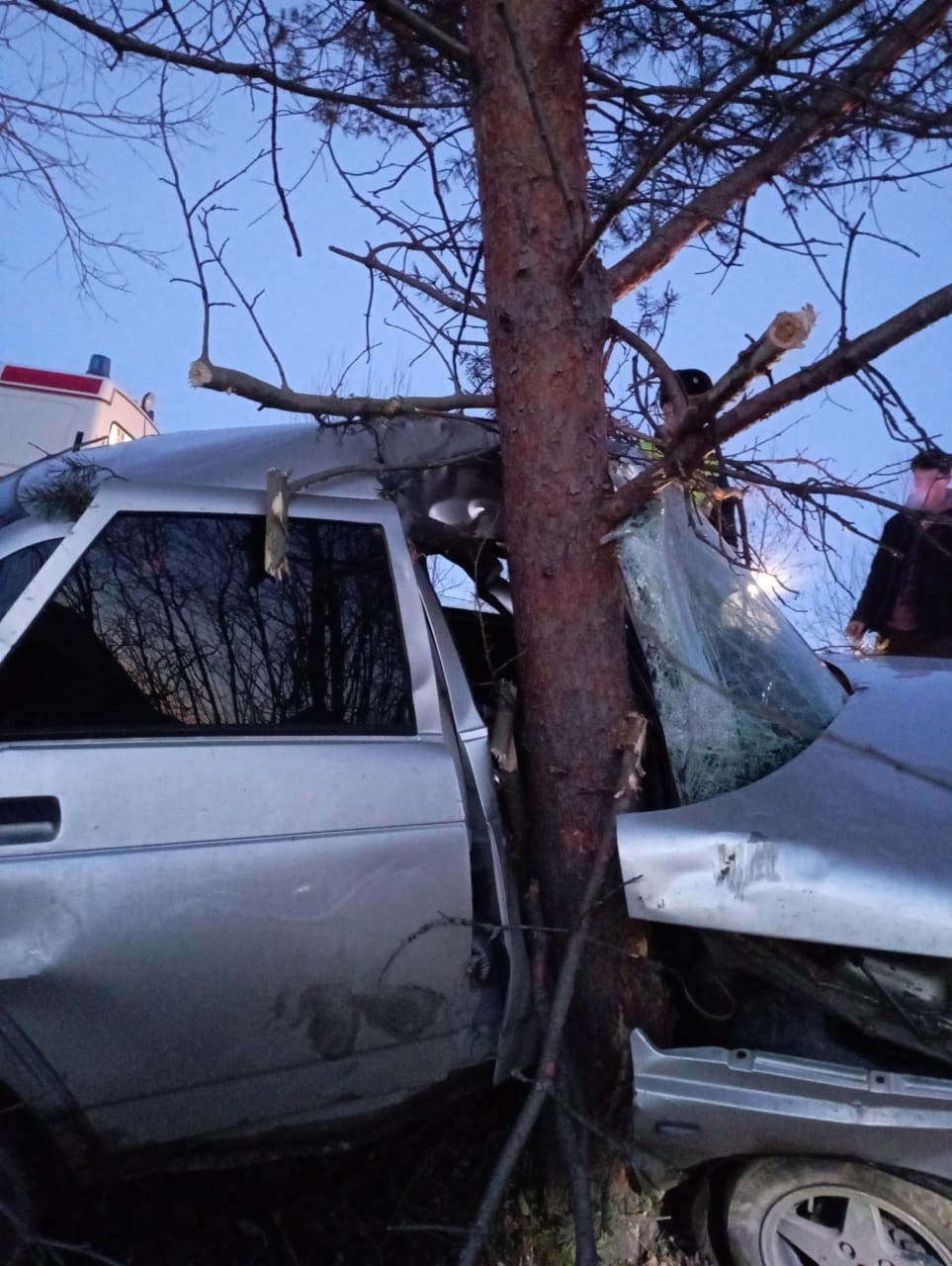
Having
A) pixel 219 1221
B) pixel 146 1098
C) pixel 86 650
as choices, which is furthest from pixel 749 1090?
pixel 86 650

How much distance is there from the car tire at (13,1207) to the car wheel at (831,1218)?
59.8 inches

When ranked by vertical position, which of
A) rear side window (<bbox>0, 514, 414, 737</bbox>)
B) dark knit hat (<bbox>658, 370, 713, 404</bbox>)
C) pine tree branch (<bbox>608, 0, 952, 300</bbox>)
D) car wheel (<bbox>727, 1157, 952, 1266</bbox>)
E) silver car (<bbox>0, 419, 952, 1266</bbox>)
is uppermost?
pine tree branch (<bbox>608, 0, 952, 300</bbox>)

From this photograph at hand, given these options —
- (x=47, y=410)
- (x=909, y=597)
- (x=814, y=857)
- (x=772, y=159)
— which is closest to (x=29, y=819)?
(x=814, y=857)

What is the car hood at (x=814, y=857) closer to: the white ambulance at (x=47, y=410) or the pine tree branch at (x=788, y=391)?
the pine tree branch at (x=788, y=391)

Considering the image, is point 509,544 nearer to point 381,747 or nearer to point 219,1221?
point 381,747

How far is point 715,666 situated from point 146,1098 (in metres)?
1.74

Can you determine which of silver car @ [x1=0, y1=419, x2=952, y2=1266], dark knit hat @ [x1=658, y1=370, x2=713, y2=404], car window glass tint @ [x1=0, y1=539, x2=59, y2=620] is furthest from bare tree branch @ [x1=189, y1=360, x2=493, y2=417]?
dark knit hat @ [x1=658, y1=370, x2=713, y2=404]

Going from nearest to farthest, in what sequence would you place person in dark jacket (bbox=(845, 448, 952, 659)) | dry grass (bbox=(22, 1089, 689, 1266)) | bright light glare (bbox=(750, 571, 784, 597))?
dry grass (bbox=(22, 1089, 689, 1266)), bright light glare (bbox=(750, 571, 784, 597)), person in dark jacket (bbox=(845, 448, 952, 659))

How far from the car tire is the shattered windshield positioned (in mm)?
1700

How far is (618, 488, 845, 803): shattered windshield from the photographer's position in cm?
279

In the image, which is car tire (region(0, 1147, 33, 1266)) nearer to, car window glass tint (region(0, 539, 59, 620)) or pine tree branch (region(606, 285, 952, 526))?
car window glass tint (region(0, 539, 59, 620))

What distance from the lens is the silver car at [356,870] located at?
2.24 meters

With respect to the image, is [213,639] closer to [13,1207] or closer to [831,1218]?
[13,1207]

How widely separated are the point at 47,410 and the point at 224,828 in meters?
3.45
